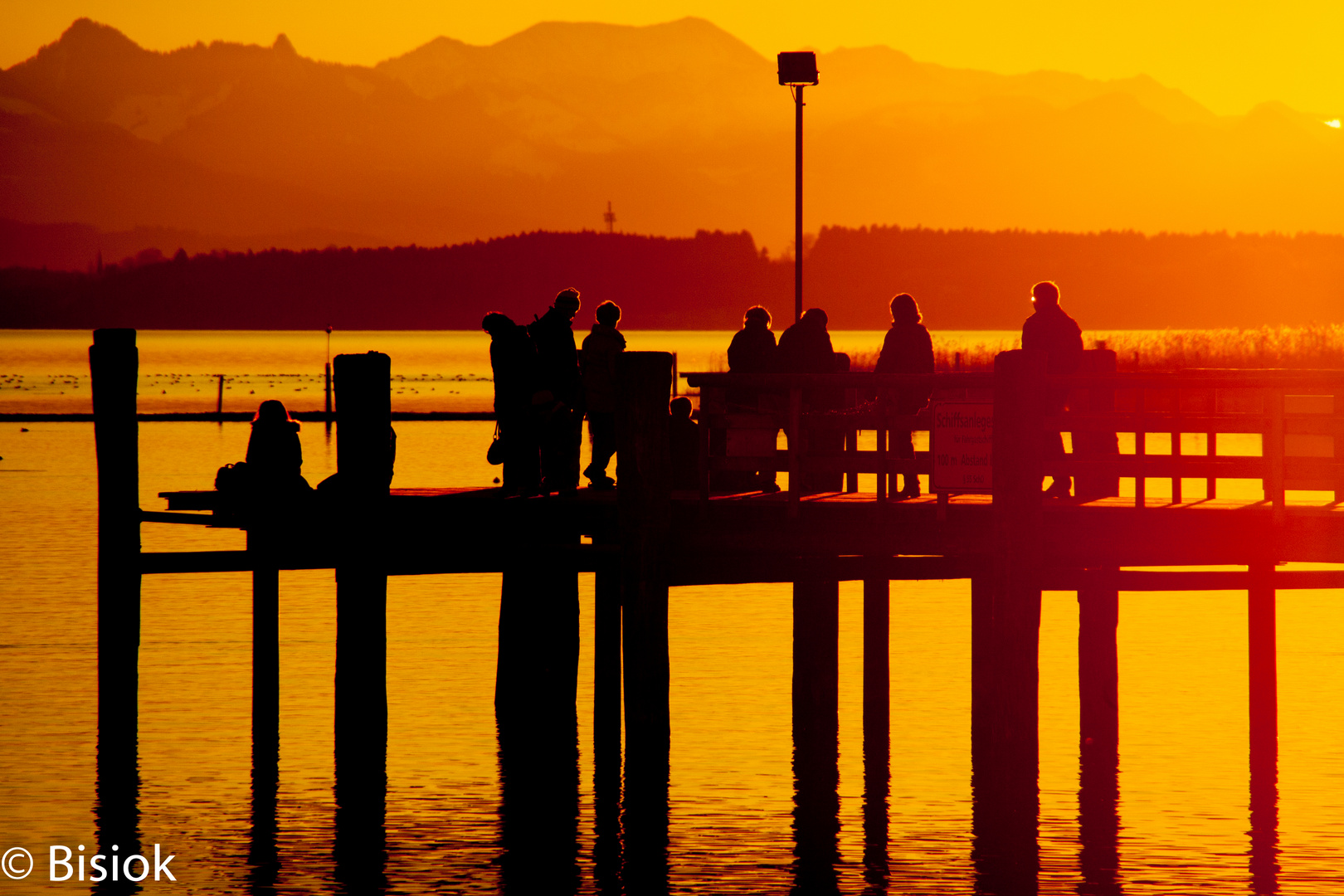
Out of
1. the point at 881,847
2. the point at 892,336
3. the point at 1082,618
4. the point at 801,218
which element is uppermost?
the point at 801,218

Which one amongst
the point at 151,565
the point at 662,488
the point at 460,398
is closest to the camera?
the point at 662,488

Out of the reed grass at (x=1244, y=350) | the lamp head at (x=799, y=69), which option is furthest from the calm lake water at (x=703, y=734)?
Result: the reed grass at (x=1244, y=350)

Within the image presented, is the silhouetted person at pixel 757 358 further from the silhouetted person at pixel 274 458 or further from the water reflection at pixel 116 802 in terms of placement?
the water reflection at pixel 116 802

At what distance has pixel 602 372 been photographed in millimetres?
16953

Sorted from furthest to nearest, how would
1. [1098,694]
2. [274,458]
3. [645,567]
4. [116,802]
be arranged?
[1098,694] < [116,802] < [274,458] < [645,567]

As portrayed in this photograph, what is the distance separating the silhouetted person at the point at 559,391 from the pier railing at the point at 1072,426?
125cm

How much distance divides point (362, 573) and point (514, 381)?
7.21 ft

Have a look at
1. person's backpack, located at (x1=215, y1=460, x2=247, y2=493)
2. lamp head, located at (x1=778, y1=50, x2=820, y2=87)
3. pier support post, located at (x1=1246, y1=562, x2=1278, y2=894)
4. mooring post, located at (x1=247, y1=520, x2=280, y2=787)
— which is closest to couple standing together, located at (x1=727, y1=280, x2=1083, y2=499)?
pier support post, located at (x1=1246, y1=562, x2=1278, y2=894)

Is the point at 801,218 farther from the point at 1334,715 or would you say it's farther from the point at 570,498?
the point at 570,498

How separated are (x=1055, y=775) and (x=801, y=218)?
1637 cm

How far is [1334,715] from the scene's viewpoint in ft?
70.8

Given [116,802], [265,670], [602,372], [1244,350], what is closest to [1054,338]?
[602,372]

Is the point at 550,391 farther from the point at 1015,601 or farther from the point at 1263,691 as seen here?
the point at 1263,691

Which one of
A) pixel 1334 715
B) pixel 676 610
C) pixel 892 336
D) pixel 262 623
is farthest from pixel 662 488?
pixel 676 610
